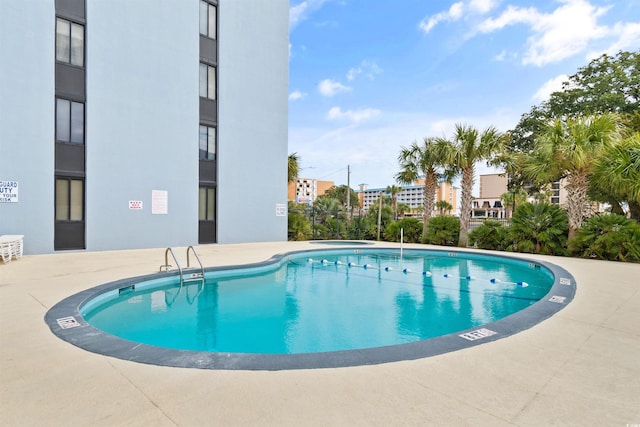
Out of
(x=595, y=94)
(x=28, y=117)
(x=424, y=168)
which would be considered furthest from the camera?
(x=595, y=94)

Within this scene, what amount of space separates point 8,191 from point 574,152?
16241 millimetres

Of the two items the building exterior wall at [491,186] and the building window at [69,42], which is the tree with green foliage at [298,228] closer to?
the building window at [69,42]

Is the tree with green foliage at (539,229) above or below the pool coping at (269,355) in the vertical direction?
above

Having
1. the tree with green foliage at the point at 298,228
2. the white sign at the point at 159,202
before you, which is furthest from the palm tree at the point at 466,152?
the white sign at the point at 159,202

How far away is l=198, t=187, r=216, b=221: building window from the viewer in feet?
44.6

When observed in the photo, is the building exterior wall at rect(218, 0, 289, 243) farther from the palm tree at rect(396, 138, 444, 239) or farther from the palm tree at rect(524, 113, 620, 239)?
the palm tree at rect(524, 113, 620, 239)

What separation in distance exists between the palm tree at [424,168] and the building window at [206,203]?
8.49 meters

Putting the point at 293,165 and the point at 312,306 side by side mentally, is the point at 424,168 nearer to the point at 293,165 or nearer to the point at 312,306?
the point at 293,165

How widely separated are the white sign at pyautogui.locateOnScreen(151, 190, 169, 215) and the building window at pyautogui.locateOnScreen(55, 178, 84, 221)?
2.08 m

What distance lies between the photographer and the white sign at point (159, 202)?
12242 millimetres

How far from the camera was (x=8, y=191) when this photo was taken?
9.69m

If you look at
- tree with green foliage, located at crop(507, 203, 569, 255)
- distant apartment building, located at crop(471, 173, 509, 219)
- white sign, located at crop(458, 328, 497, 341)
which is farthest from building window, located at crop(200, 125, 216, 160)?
distant apartment building, located at crop(471, 173, 509, 219)

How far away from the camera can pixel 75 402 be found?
2248 millimetres

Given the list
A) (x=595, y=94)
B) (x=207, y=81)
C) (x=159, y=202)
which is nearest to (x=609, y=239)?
(x=595, y=94)
